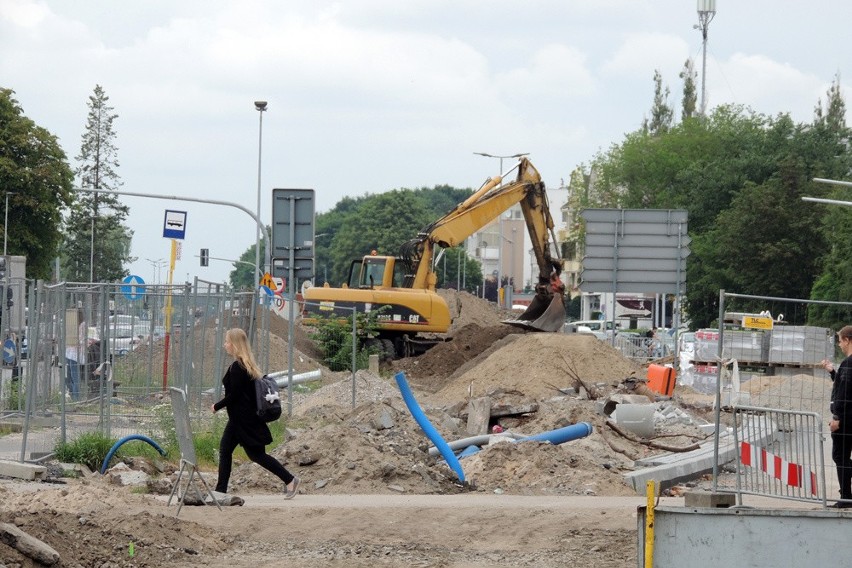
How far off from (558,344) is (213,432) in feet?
53.9

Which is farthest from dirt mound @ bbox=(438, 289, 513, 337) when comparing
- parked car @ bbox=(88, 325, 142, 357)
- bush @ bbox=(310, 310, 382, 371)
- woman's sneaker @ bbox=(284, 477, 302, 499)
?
woman's sneaker @ bbox=(284, 477, 302, 499)

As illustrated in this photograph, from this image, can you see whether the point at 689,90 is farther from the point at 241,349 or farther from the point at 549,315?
the point at 241,349

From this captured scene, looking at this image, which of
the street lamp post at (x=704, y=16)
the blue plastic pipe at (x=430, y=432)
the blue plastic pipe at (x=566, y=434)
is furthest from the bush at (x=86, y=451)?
the street lamp post at (x=704, y=16)

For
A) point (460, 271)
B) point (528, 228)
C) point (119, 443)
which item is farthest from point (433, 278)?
point (460, 271)

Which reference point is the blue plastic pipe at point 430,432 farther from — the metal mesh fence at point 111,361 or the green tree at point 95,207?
the green tree at point 95,207

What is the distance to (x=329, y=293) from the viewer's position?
39219 millimetres

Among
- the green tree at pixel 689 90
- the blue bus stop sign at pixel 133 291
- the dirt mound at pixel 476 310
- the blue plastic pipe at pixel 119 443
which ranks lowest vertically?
the blue plastic pipe at pixel 119 443

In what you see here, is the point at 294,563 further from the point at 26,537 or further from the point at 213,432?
the point at 213,432

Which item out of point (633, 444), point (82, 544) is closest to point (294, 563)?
point (82, 544)

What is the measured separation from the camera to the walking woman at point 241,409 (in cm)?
1333

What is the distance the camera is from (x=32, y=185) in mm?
60344

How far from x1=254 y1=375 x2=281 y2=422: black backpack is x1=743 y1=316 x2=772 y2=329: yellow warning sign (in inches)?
173

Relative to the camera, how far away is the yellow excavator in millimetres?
38000

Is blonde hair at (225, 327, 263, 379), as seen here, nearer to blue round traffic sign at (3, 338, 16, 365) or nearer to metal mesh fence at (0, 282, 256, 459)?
metal mesh fence at (0, 282, 256, 459)
